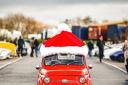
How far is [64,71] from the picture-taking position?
14211 mm

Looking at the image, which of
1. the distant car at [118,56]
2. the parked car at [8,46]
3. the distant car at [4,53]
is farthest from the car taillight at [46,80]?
the parked car at [8,46]

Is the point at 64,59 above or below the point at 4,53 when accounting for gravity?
below

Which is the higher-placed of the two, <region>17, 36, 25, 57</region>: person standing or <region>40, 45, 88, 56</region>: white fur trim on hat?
<region>17, 36, 25, 57</region>: person standing

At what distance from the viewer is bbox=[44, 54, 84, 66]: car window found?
14.8 meters

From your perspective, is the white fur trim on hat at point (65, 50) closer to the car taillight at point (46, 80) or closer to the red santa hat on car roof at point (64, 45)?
the red santa hat on car roof at point (64, 45)

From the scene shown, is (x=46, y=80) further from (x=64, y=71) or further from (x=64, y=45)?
(x=64, y=45)

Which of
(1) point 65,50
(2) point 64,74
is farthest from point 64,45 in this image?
(2) point 64,74

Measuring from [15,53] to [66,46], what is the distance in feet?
95.7

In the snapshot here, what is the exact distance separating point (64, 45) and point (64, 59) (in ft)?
2.33

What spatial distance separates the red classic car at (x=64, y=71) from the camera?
14067mm

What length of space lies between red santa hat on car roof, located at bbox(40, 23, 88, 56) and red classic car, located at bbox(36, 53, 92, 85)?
0.29 m

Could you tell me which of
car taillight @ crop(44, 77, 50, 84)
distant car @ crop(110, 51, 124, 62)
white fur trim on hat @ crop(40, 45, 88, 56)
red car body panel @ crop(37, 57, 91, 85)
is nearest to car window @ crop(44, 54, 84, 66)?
white fur trim on hat @ crop(40, 45, 88, 56)

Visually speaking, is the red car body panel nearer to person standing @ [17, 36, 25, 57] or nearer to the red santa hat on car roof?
the red santa hat on car roof

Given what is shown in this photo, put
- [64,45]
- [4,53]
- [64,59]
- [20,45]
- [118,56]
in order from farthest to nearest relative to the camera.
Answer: [20,45] → [4,53] → [118,56] → [64,45] → [64,59]
